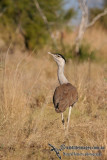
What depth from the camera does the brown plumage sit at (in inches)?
173

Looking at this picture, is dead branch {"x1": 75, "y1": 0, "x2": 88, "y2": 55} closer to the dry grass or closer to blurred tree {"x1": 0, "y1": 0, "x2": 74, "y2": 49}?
blurred tree {"x1": 0, "y1": 0, "x2": 74, "y2": 49}

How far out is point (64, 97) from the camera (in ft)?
14.8

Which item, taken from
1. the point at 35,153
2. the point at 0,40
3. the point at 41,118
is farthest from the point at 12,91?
the point at 0,40

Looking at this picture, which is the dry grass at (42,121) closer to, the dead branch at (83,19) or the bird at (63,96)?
the bird at (63,96)

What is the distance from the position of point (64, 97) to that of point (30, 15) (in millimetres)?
9168

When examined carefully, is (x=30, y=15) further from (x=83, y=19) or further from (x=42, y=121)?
(x=42, y=121)

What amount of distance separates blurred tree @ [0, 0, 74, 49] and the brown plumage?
830 centimetres

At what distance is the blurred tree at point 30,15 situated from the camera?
12844 mm

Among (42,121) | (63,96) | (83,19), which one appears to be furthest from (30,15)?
(63,96)

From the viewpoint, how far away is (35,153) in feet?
12.8

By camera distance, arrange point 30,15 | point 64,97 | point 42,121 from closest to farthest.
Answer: point 64,97, point 42,121, point 30,15

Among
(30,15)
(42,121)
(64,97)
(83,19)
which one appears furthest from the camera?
(30,15)

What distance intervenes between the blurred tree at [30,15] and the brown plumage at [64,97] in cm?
830

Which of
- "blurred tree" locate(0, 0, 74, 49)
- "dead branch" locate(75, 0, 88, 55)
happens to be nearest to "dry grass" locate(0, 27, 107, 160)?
"dead branch" locate(75, 0, 88, 55)
